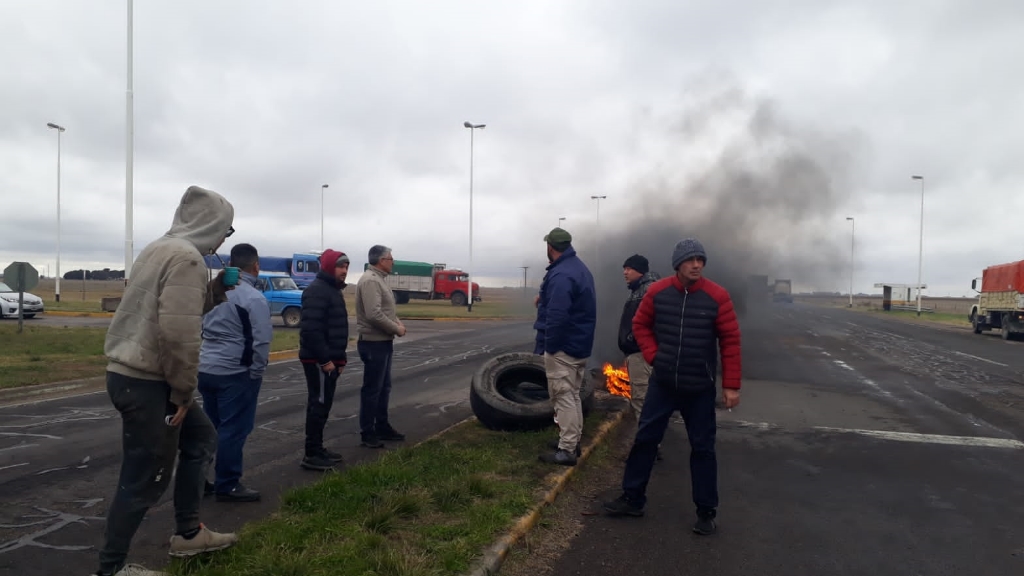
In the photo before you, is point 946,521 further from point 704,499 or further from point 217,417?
point 217,417

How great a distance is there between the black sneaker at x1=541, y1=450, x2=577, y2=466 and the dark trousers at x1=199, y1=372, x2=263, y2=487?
2.40 metres

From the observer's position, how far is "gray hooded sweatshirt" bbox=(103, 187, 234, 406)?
311 centimetres

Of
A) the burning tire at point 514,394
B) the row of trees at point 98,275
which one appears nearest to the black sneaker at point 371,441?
the burning tire at point 514,394

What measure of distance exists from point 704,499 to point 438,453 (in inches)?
90.8

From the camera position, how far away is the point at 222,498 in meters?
4.92

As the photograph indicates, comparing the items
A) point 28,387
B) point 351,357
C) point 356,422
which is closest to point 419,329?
point 351,357

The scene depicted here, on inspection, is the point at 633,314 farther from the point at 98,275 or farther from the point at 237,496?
the point at 98,275

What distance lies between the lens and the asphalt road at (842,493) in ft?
13.7

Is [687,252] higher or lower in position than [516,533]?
higher

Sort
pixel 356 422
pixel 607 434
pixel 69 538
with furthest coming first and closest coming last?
1. pixel 356 422
2. pixel 607 434
3. pixel 69 538

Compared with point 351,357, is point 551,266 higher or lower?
higher

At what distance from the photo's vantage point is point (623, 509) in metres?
4.89

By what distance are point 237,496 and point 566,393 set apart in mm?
2626

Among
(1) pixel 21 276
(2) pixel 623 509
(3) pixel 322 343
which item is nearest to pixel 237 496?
(3) pixel 322 343
